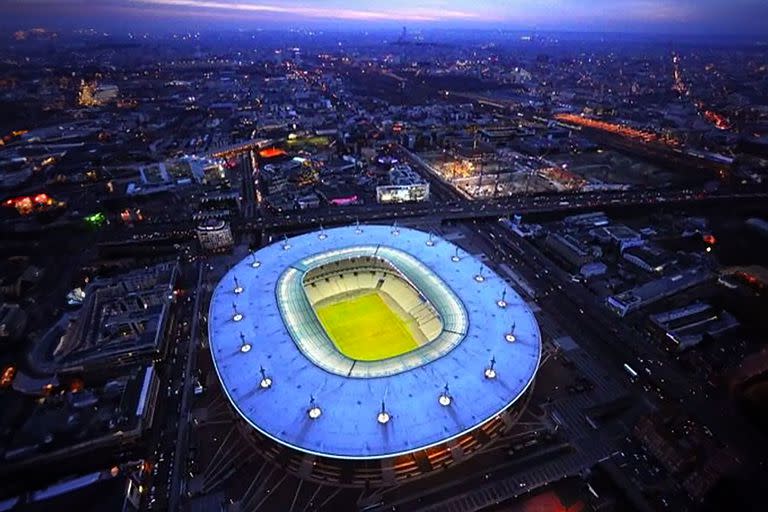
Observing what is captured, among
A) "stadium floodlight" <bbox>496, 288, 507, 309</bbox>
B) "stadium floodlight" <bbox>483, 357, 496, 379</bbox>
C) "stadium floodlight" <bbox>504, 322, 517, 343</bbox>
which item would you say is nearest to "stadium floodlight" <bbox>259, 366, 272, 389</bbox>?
"stadium floodlight" <bbox>483, 357, 496, 379</bbox>

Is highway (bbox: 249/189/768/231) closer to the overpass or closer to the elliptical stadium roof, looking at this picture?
the overpass

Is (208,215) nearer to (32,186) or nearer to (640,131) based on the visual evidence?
(32,186)

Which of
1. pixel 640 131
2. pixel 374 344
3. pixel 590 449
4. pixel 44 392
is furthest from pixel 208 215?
pixel 640 131

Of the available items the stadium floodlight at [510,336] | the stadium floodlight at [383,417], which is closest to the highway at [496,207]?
the stadium floodlight at [510,336]

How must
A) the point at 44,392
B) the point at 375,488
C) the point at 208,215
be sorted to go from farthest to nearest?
the point at 208,215 → the point at 44,392 → the point at 375,488

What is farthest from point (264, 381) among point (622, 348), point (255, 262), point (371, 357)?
point (622, 348)

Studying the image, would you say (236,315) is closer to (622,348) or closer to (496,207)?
(622,348)
